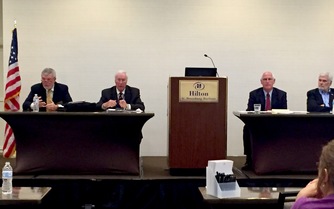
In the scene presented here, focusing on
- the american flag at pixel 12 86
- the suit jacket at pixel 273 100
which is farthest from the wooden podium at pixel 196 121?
the american flag at pixel 12 86

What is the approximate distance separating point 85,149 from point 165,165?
3.82 feet

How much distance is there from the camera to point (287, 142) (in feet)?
16.3

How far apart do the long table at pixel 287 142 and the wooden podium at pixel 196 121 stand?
1.05 feet

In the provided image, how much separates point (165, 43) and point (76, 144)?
2.66 meters

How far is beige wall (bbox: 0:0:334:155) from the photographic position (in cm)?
686

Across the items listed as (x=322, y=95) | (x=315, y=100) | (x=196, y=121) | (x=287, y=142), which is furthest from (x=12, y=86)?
(x=322, y=95)

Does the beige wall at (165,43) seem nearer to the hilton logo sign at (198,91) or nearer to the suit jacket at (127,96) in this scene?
the suit jacket at (127,96)

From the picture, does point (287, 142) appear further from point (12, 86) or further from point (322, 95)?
point (12, 86)

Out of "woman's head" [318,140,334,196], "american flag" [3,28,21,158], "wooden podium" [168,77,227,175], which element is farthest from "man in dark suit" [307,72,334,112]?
"woman's head" [318,140,334,196]

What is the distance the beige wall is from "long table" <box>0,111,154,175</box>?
216cm

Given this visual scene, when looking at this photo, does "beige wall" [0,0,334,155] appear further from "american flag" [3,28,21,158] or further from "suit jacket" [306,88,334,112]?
"suit jacket" [306,88,334,112]

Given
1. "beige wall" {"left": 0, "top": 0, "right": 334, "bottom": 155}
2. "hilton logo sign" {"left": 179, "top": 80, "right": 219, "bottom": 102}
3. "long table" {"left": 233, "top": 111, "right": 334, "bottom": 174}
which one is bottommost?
"long table" {"left": 233, "top": 111, "right": 334, "bottom": 174}

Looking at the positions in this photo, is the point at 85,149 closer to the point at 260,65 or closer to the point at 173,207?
the point at 173,207

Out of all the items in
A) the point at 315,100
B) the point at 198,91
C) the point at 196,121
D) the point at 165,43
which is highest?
the point at 165,43
